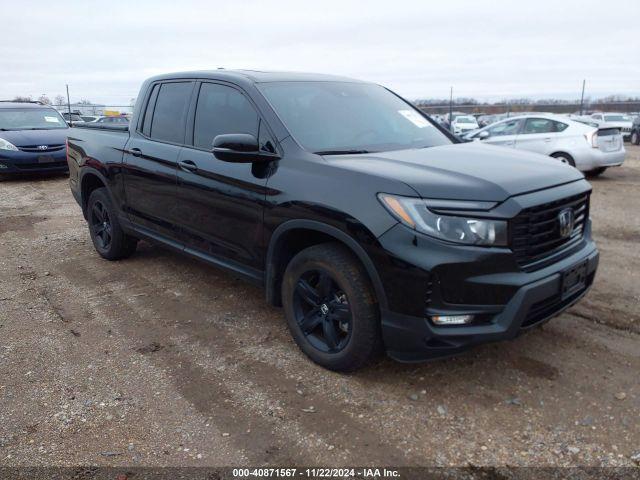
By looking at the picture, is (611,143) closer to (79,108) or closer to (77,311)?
(77,311)

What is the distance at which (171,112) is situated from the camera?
454cm

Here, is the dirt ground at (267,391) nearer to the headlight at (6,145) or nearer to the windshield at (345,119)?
the windshield at (345,119)

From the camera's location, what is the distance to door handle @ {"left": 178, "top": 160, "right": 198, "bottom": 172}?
4.06 meters

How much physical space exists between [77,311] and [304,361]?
6.84 feet

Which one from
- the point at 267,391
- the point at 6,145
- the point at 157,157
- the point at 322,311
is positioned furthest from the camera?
the point at 6,145

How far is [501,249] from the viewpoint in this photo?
276 cm

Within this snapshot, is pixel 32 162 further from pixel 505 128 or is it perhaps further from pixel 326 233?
pixel 505 128

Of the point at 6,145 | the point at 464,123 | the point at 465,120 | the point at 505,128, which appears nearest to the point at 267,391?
the point at 6,145

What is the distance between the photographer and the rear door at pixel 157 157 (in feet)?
14.4

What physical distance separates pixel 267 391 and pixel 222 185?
4.79 ft

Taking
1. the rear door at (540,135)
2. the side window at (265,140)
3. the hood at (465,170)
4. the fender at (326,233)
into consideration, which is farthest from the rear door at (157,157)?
the rear door at (540,135)

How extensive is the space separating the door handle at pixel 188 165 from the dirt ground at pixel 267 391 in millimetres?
1156

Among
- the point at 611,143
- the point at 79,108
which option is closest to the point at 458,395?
the point at 611,143

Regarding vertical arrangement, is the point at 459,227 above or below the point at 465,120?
above
